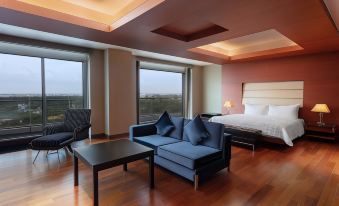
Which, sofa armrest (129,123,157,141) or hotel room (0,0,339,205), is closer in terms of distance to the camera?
hotel room (0,0,339,205)

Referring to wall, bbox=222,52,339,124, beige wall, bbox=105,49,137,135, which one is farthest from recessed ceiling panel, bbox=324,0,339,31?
beige wall, bbox=105,49,137,135

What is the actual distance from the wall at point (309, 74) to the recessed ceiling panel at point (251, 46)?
708mm

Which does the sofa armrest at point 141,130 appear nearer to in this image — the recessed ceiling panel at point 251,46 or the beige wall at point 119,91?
the beige wall at point 119,91

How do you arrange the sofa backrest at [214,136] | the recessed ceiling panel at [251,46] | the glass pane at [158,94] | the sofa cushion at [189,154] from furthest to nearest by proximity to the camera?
the glass pane at [158,94] → the recessed ceiling panel at [251,46] → the sofa backrest at [214,136] → the sofa cushion at [189,154]

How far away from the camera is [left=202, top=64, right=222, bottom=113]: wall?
7.45m

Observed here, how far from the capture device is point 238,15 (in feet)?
8.39

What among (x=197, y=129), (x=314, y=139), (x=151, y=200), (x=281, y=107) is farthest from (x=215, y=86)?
(x=151, y=200)

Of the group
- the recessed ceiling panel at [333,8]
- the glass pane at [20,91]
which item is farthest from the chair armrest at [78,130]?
the recessed ceiling panel at [333,8]

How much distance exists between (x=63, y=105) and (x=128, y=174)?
3.12 meters

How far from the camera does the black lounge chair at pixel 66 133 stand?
10.7 feet

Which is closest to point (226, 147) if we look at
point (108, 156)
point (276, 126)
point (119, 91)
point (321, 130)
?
point (108, 156)

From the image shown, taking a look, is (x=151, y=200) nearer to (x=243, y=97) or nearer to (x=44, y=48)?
(x=44, y=48)

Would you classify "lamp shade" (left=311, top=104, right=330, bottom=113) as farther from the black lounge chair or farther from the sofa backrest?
the black lounge chair

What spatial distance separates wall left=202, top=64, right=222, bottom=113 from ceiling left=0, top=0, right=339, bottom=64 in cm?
313
